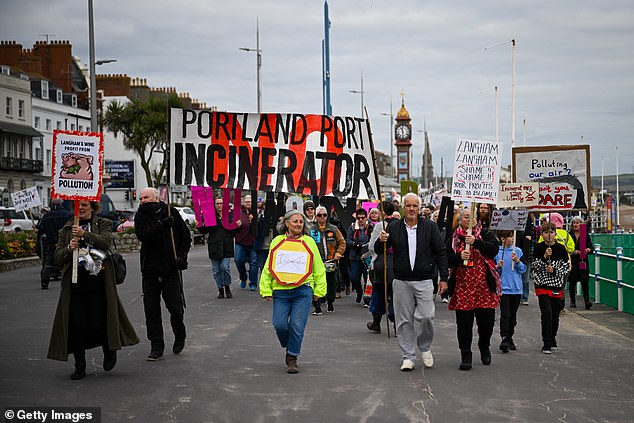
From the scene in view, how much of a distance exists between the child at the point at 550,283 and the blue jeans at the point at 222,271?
23.9ft

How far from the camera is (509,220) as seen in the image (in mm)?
12297

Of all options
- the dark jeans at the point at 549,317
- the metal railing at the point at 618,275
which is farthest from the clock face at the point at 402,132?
the dark jeans at the point at 549,317

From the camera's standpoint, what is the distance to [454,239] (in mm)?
10547

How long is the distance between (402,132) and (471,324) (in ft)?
358

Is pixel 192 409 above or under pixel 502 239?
under

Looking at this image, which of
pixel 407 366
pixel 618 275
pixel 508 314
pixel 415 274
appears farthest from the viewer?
pixel 618 275

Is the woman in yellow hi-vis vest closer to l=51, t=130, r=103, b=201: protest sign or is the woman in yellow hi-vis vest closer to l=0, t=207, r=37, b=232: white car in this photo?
l=51, t=130, r=103, b=201: protest sign

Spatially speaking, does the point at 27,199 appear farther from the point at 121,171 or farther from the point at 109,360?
the point at 121,171

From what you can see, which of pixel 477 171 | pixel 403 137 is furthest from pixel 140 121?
pixel 403 137

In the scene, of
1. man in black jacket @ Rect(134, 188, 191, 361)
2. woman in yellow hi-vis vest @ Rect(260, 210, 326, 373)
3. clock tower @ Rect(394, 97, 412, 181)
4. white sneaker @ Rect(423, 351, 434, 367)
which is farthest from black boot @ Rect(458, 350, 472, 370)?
clock tower @ Rect(394, 97, 412, 181)

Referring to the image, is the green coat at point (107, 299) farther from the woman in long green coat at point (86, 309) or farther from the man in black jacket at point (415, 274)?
the man in black jacket at point (415, 274)

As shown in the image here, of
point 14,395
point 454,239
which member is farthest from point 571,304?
point 14,395

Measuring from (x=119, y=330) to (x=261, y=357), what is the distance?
1849 millimetres

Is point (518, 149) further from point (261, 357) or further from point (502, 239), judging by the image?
point (261, 357)
